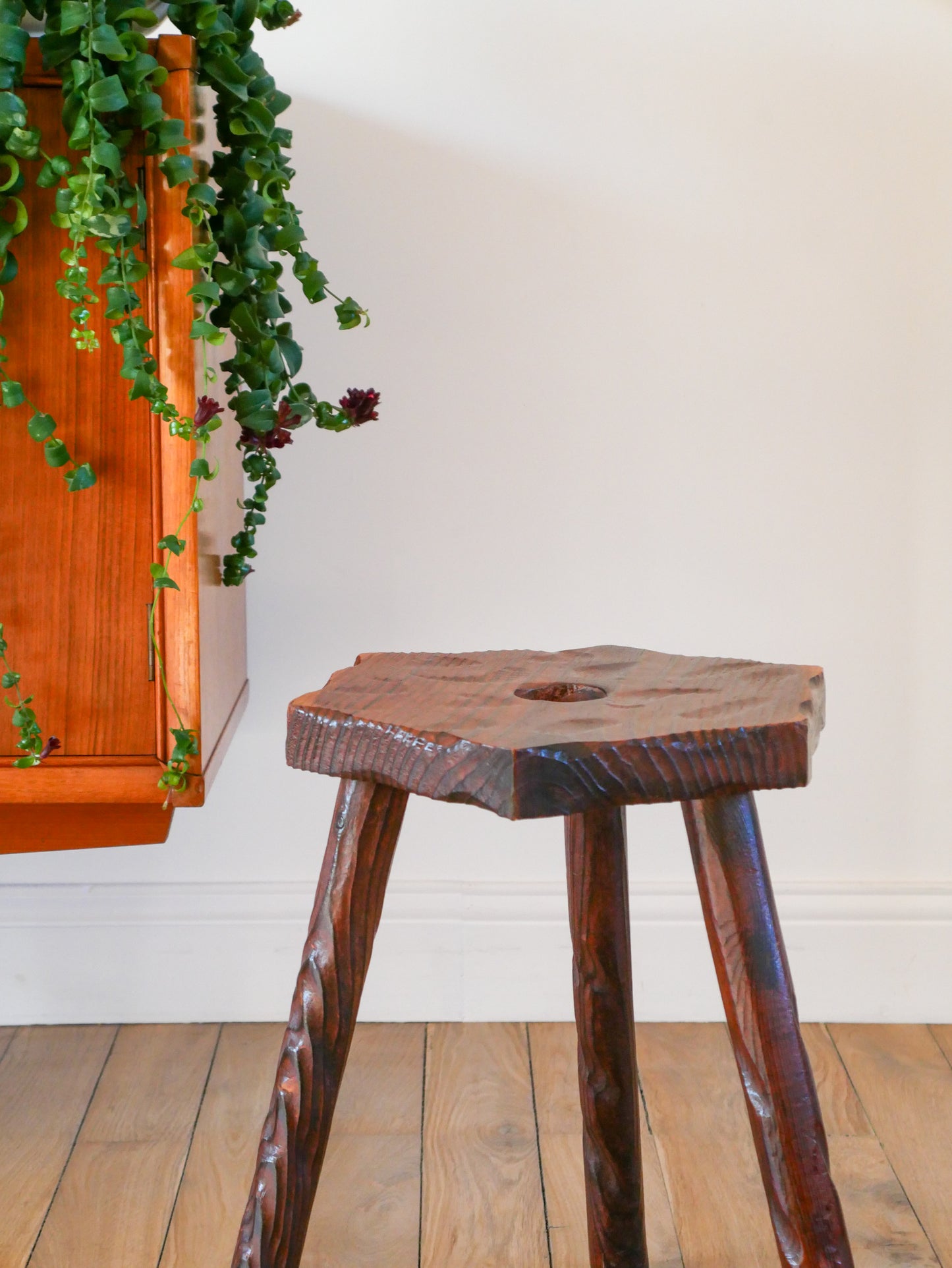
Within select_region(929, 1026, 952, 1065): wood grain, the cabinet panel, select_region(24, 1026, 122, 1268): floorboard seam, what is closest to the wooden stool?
the cabinet panel

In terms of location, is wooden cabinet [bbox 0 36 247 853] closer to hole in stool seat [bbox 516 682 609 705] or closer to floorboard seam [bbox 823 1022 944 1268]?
hole in stool seat [bbox 516 682 609 705]

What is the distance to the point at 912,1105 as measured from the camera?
1.35 meters

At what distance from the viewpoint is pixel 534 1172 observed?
1236 millimetres

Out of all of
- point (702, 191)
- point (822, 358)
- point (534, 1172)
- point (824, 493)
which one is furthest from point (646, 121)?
point (534, 1172)

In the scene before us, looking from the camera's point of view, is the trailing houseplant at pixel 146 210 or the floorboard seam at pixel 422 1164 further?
the floorboard seam at pixel 422 1164

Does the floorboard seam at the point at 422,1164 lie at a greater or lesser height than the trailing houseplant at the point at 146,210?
lesser

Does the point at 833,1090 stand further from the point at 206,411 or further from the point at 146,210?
the point at 146,210

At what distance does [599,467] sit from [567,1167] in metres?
0.82

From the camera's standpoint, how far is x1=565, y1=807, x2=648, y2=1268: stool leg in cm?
93

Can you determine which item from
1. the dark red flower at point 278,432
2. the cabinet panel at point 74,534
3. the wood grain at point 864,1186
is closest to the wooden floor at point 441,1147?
the wood grain at point 864,1186

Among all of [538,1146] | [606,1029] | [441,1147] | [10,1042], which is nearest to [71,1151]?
[10,1042]

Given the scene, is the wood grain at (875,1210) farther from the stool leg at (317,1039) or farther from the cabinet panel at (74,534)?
the cabinet panel at (74,534)

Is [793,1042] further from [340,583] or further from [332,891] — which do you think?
[340,583]

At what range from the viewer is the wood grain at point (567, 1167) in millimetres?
1123
